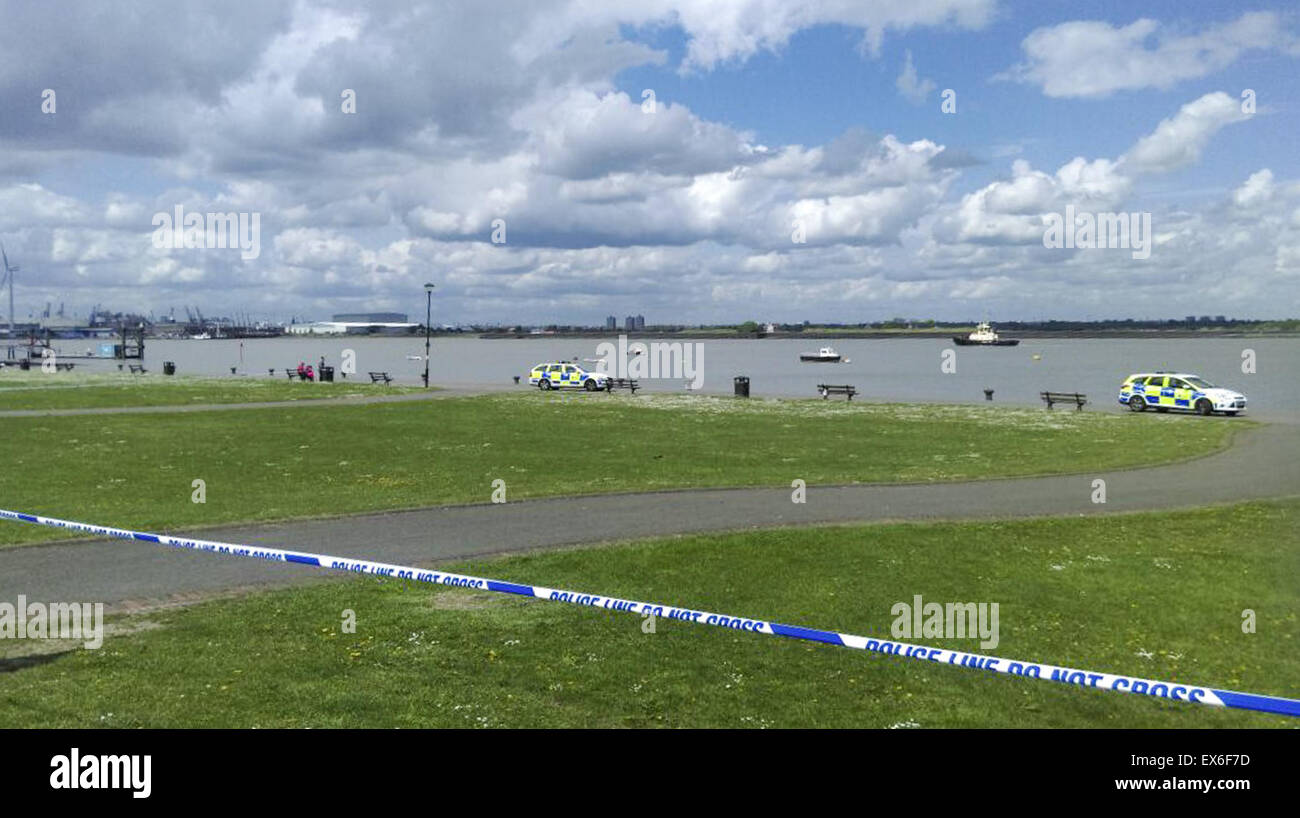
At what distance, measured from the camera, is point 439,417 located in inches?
1378

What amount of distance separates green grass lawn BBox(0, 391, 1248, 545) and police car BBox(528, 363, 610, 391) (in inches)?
658

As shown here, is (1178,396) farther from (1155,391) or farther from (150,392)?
(150,392)

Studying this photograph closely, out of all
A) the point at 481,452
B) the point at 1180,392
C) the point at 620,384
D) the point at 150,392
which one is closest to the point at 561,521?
the point at 481,452

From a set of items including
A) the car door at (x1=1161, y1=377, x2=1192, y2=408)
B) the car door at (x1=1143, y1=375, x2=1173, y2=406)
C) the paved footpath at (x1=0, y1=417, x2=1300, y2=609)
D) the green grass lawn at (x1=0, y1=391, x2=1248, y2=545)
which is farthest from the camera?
the car door at (x1=1143, y1=375, x2=1173, y2=406)

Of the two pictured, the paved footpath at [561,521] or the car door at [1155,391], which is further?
the car door at [1155,391]

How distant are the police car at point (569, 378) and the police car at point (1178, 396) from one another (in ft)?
91.1

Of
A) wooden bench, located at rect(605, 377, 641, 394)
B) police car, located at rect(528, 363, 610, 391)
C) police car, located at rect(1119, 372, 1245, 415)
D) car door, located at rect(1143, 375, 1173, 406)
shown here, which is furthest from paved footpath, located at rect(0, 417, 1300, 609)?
police car, located at rect(528, 363, 610, 391)

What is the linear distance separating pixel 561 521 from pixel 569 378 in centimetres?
4291

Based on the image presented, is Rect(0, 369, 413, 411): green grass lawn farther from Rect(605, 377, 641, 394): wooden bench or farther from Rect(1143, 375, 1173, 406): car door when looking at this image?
Rect(1143, 375, 1173, 406): car door

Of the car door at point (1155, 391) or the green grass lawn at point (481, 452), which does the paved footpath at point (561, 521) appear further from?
the car door at point (1155, 391)

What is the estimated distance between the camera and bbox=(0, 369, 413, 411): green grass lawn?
39000 mm

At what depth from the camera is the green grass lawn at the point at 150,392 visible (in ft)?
128

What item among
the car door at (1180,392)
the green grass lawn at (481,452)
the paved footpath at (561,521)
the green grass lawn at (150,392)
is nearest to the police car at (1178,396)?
the car door at (1180,392)
